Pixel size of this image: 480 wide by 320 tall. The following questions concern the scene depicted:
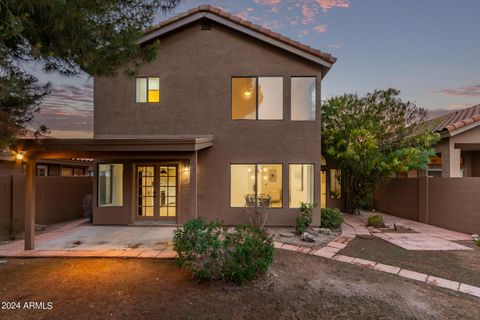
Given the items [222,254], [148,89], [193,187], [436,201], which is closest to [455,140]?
[436,201]

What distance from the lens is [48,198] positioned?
919 cm

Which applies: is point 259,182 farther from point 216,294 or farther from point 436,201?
point 436,201

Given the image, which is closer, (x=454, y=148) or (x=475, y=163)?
(x=454, y=148)

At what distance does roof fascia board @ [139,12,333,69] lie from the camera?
28.0 ft

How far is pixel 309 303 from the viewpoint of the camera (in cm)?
384

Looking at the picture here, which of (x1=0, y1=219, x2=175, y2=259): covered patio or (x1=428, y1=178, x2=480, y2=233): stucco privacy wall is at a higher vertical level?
(x1=428, y1=178, x2=480, y2=233): stucco privacy wall

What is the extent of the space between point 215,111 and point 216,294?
20.4ft

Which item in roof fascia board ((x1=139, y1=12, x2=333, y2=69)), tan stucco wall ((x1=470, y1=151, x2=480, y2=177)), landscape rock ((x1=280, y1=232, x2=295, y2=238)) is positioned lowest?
landscape rock ((x1=280, y1=232, x2=295, y2=238))

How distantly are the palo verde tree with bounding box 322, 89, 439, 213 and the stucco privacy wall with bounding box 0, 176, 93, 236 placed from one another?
10377mm

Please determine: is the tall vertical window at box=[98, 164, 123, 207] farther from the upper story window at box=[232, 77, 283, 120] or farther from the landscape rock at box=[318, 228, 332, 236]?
the landscape rock at box=[318, 228, 332, 236]

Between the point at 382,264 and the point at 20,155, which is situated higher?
the point at 20,155

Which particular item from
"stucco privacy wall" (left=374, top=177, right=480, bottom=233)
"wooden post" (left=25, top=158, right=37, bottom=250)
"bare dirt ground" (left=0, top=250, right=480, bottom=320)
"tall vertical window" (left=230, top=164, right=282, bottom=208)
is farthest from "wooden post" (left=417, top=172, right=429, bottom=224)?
"wooden post" (left=25, top=158, right=37, bottom=250)

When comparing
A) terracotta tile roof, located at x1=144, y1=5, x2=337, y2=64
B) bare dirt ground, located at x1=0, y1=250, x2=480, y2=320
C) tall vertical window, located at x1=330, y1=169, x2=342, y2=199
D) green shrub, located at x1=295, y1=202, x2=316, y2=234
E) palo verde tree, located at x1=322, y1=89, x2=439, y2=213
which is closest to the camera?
bare dirt ground, located at x1=0, y1=250, x2=480, y2=320

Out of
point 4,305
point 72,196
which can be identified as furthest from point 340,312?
point 72,196
